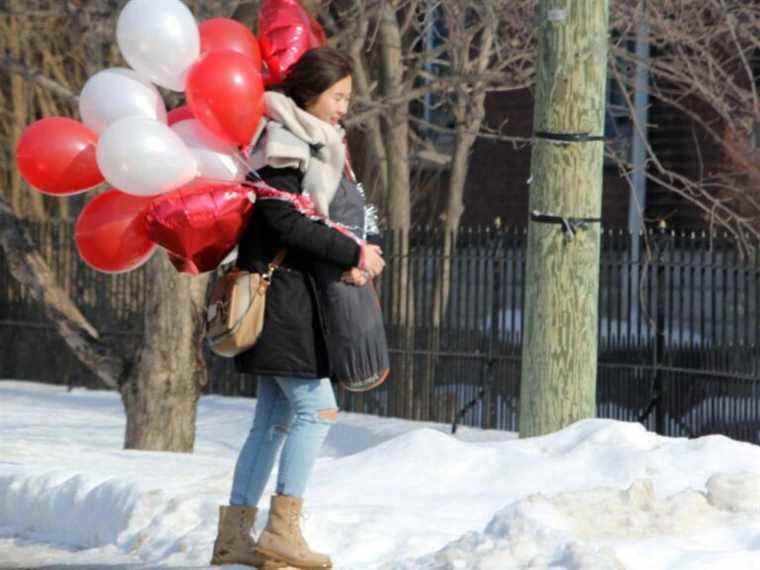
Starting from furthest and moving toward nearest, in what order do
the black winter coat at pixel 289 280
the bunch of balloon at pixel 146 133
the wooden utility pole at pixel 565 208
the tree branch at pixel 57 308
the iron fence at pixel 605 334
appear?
1. the iron fence at pixel 605 334
2. the tree branch at pixel 57 308
3. the wooden utility pole at pixel 565 208
4. the bunch of balloon at pixel 146 133
5. the black winter coat at pixel 289 280

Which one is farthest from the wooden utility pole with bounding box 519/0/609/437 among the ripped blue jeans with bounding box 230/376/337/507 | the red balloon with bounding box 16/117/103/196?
the red balloon with bounding box 16/117/103/196

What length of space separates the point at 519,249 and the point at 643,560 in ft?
27.7

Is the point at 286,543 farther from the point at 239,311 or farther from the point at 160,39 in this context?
the point at 160,39

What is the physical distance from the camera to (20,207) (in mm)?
20312

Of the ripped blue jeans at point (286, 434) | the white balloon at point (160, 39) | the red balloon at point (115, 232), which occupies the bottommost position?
the ripped blue jeans at point (286, 434)

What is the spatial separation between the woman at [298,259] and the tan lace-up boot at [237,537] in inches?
0.7

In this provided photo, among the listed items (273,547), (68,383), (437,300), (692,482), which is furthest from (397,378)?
(273,547)

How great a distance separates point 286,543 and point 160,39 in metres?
1.72

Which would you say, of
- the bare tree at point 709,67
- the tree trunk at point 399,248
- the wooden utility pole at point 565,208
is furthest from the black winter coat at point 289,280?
the tree trunk at point 399,248

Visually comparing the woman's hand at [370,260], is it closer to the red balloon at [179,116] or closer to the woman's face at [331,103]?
the woman's face at [331,103]

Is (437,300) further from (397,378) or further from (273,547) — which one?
(273,547)

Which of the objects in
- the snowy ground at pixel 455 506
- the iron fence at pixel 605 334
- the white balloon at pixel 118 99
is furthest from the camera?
the iron fence at pixel 605 334

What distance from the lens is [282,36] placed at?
6.05 meters

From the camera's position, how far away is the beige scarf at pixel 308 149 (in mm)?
5609
